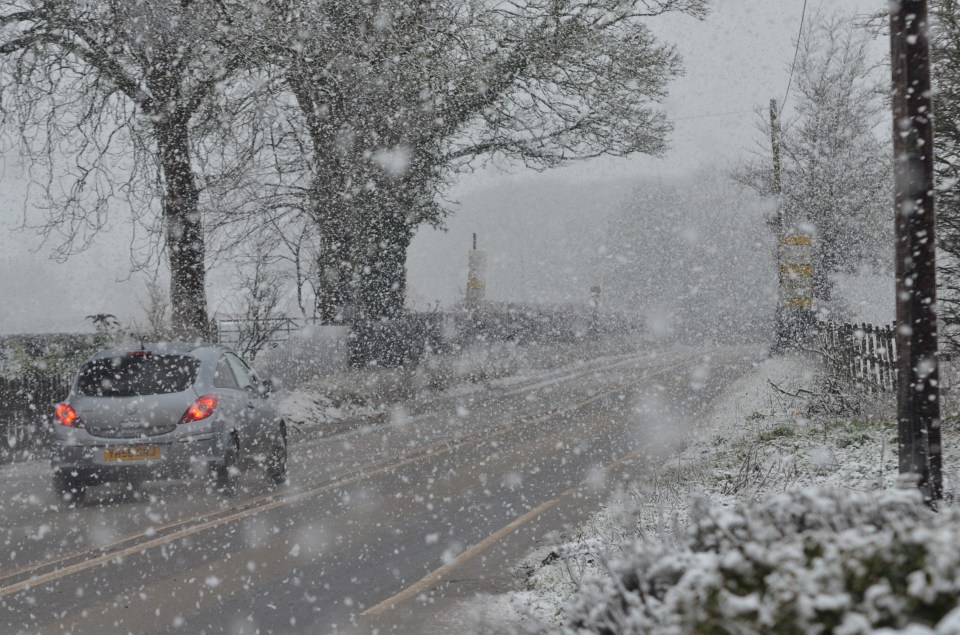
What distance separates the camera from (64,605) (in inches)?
209

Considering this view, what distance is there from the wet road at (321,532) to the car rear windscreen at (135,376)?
4.02 ft

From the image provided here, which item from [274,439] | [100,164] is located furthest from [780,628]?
[100,164]

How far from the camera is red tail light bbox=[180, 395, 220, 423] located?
8.51 m

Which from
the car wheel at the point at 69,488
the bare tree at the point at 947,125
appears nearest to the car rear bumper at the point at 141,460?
the car wheel at the point at 69,488

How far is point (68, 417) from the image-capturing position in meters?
8.52

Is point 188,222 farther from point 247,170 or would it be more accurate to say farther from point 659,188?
point 659,188

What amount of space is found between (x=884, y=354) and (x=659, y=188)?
240ft

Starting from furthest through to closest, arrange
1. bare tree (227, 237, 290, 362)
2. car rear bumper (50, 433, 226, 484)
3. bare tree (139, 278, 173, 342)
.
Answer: bare tree (139, 278, 173, 342) → bare tree (227, 237, 290, 362) → car rear bumper (50, 433, 226, 484)

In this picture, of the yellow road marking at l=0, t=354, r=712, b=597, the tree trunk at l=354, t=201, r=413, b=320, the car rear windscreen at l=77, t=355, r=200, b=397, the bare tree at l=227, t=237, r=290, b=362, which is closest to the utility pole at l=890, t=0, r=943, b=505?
the yellow road marking at l=0, t=354, r=712, b=597

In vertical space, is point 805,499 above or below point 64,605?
above

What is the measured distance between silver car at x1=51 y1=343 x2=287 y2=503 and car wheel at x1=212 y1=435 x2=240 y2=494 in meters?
0.01

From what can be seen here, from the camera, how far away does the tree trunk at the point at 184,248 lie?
15.2m

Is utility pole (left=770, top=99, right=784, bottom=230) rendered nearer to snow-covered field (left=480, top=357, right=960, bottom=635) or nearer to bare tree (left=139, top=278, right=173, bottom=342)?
bare tree (left=139, top=278, right=173, bottom=342)

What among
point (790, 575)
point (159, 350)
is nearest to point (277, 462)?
point (159, 350)
